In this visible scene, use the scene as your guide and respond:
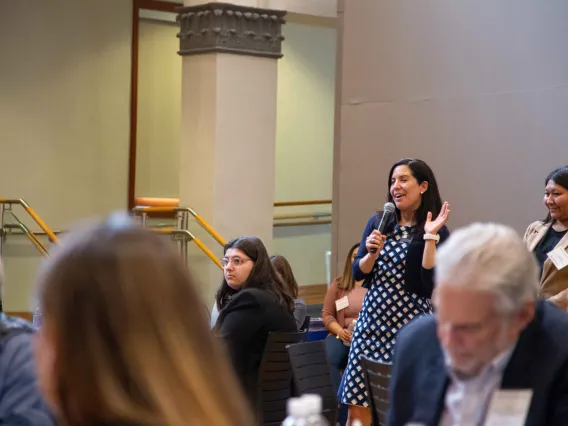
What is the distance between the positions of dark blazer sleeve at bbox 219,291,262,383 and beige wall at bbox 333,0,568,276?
2696mm

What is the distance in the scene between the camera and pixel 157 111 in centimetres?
1231

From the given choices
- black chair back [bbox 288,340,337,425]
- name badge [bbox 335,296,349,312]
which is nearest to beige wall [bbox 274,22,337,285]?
name badge [bbox 335,296,349,312]

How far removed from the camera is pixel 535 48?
6660 millimetres

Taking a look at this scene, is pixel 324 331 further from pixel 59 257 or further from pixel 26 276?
pixel 59 257

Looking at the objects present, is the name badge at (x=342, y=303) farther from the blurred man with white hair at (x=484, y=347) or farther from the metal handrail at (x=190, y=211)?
the blurred man with white hair at (x=484, y=347)

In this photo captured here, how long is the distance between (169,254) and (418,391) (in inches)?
39.7

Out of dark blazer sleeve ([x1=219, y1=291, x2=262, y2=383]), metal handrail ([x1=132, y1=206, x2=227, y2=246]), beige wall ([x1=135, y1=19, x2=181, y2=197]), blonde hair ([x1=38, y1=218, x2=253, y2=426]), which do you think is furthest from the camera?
beige wall ([x1=135, y1=19, x2=181, y2=197])

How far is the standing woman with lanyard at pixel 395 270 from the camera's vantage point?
4316 millimetres

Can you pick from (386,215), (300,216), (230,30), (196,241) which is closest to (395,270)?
(386,215)

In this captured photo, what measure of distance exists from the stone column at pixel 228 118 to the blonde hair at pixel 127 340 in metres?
7.79

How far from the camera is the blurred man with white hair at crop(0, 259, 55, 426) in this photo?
6.65 feet

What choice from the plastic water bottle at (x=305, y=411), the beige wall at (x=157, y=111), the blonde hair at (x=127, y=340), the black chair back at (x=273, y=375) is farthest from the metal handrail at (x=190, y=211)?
the blonde hair at (x=127, y=340)

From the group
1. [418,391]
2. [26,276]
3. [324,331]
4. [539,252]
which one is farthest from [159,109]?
[418,391]

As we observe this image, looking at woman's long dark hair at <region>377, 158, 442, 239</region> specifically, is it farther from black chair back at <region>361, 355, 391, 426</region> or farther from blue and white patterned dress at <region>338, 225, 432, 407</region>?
black chair back at <region>361, 355, 391, 426</region>
